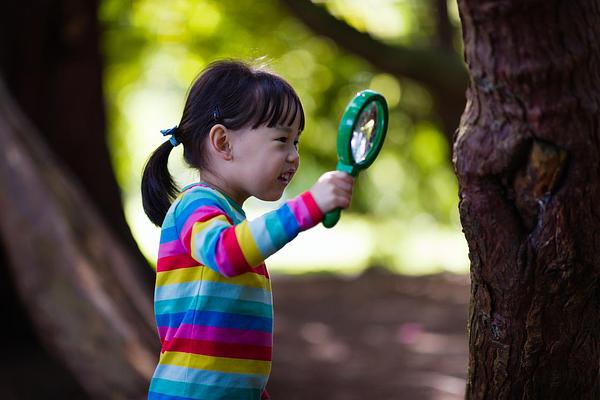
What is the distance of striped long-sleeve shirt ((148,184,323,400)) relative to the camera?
2182mm

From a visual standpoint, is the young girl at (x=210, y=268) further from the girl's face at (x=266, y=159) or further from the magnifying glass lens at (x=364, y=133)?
the magnifying glass lens at (x=364, y=133)

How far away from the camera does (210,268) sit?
6.76 ft

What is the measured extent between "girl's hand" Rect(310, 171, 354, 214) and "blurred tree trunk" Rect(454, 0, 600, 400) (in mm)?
355

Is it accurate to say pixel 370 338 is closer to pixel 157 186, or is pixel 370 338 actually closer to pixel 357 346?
pixel 357 346

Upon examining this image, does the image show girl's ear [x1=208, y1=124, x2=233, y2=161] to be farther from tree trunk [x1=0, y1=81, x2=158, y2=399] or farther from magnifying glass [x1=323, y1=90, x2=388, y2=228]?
tree trunk [x1=0, y1=81, x2=158, y2=399]

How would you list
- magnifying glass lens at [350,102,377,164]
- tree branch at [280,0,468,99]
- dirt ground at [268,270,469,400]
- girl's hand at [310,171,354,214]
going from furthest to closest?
tree branch at [280,0,468,99] < dirt ground at [268,270,469,400] < magnifying glass lens at [350,102,377,164] < girl's hand at [310,171,354,214]

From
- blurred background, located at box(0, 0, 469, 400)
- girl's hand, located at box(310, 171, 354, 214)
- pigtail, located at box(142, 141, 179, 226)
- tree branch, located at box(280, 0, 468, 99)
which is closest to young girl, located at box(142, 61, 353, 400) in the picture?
pigtail, located at box(142, 141, 179, 226)

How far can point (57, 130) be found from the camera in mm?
6246

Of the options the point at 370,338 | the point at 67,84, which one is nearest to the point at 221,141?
the point at 67,84

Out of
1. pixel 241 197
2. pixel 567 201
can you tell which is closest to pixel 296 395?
pixel 241 197

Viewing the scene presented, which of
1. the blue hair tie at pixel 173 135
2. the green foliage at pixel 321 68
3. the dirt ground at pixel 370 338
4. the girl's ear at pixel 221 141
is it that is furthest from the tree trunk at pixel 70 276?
the green foliage at pixel 321 68

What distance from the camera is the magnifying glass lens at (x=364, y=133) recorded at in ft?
6.57

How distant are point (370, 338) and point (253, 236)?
5354 millimetres

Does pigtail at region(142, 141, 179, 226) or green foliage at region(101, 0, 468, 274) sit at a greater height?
green foliage at region(101, 0, 468, 274)
